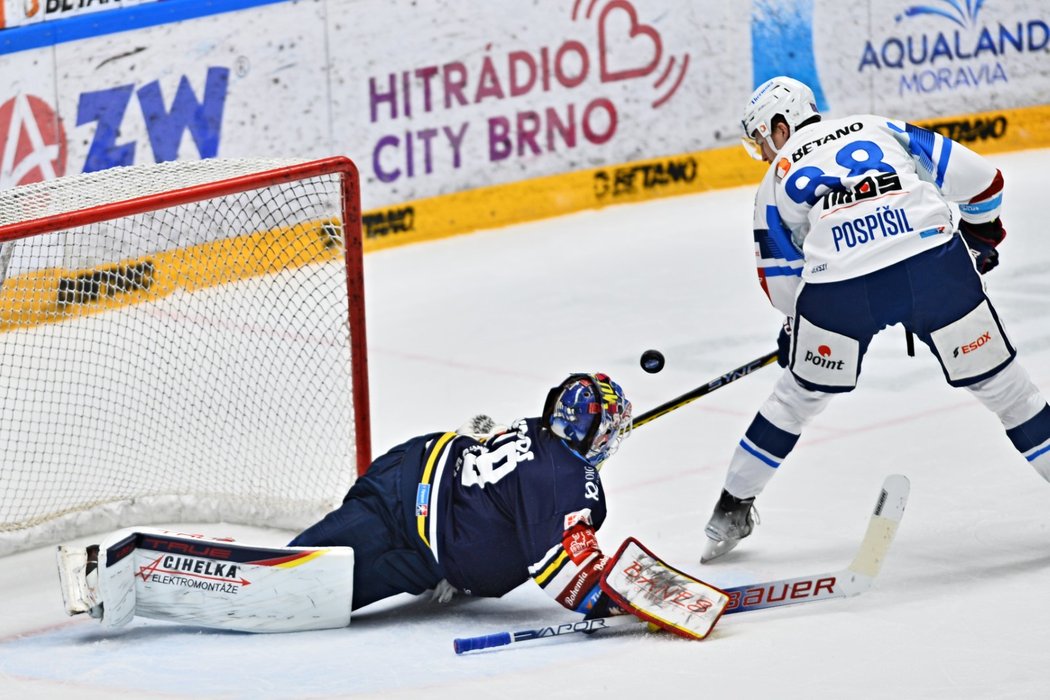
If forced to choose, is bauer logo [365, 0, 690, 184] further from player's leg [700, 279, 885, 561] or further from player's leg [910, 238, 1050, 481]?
player's leg [910, 238, 1050, 481]

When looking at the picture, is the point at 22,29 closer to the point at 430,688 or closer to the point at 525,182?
the point at 525,182

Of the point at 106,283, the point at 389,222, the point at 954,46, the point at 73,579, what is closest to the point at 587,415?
the point at 73,579

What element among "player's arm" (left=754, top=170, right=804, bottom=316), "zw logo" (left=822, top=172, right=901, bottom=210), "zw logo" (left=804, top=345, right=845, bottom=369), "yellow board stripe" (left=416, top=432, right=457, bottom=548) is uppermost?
"zw logo" (left=822, top=172, right=901, bottom=210)

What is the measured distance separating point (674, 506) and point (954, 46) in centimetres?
443

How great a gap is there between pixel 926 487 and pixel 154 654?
1.99m

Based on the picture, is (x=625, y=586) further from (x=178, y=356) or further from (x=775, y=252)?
(x=178, y=356)

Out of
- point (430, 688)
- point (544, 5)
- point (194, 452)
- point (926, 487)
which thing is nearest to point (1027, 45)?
point (544, 5)

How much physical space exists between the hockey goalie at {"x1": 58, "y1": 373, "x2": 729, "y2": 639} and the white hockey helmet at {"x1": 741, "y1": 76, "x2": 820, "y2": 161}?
73cm

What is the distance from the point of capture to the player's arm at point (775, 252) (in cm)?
364

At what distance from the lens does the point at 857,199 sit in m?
3.49

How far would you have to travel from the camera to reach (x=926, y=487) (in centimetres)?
426

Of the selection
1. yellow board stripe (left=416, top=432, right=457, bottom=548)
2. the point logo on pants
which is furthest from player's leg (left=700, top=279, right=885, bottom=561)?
the point logo on pants

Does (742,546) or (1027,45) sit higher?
(1027,45)

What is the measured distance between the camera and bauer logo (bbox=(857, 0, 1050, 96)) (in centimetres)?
789
